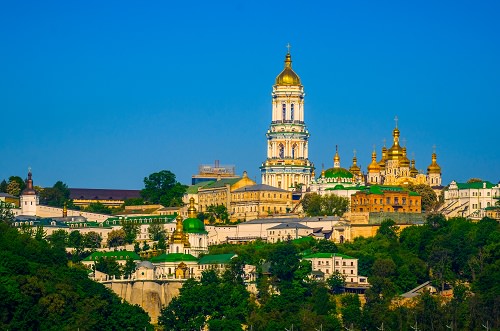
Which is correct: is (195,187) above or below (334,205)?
above

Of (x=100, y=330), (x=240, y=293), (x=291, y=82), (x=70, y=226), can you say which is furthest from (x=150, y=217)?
(x=100, y=330)

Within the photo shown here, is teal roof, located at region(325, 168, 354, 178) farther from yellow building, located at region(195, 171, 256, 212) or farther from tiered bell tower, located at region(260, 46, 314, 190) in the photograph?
yellow building, located at region(195, 171, 256, 212)

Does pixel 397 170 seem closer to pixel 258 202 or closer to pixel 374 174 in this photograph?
pixel 374 174

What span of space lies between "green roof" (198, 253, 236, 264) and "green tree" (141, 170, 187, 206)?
981 inches

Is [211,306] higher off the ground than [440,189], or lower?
lower

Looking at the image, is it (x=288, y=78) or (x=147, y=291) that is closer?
(x=147, y=291)

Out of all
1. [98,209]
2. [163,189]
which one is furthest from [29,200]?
[163,189]

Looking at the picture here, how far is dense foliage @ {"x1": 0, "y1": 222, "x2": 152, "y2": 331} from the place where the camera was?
10156 centimetres

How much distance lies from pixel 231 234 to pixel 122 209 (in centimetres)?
1828

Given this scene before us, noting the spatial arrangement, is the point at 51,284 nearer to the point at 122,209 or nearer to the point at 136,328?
the point at 136,328

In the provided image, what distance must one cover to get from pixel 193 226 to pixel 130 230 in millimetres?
8002

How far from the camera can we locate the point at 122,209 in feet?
496

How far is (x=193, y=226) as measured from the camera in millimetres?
128875

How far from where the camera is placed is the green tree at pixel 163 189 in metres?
150
